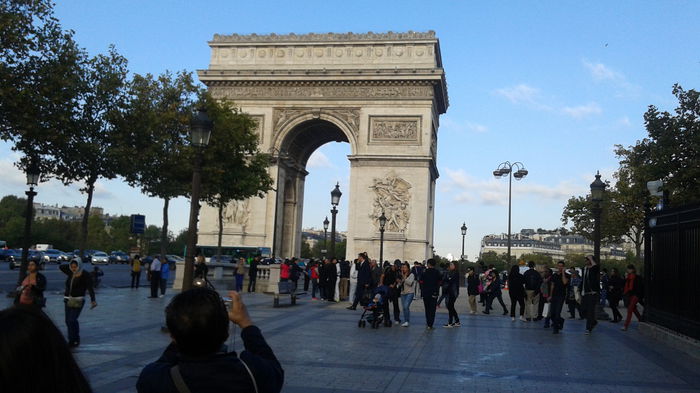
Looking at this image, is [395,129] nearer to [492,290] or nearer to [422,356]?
[492,290]

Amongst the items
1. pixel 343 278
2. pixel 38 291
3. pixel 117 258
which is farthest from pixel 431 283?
pixel 117 258

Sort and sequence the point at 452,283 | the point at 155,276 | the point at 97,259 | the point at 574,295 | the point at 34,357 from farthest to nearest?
the point at 97,259
the point at 155,276
the point at 574,295
the point at 452,283
the point at 34,357

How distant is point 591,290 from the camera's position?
53.4 ft

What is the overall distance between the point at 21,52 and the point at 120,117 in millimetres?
9374

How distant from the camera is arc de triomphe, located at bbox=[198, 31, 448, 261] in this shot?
40.4 m

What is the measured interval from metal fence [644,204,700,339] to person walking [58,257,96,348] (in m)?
9.99

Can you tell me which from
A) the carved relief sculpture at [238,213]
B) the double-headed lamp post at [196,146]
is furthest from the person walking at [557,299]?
the carved relief sculpture at [238,213]

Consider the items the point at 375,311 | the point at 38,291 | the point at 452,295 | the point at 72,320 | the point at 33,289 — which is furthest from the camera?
the point at 452,295

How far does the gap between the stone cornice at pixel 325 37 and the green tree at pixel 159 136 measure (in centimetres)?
947

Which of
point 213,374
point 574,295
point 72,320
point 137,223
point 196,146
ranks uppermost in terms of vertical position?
point 196,146

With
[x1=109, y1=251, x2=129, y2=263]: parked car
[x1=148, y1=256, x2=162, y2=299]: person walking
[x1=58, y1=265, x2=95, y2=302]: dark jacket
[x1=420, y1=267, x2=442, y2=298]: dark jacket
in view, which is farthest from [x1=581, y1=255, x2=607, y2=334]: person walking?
[x1=109, y1=251, x2=129, y2=263]: parked car

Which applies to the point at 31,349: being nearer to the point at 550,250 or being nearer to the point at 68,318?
the point at 68,318

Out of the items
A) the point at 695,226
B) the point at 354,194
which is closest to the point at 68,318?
the point at 695,226

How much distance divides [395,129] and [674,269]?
2810 centimetres
